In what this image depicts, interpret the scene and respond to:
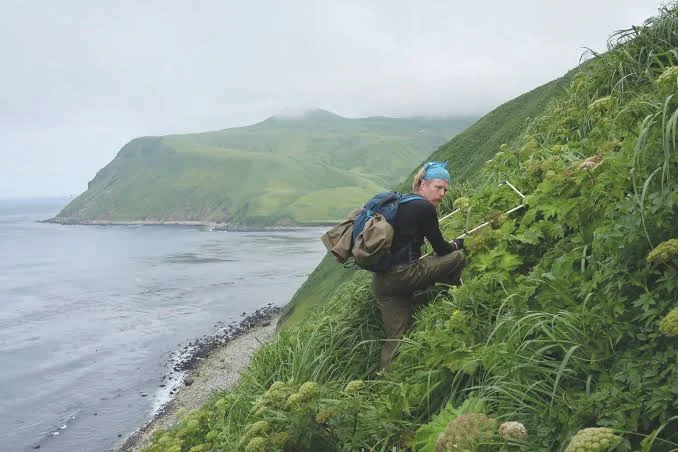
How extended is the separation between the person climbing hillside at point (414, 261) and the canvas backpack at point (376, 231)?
0.31 ft

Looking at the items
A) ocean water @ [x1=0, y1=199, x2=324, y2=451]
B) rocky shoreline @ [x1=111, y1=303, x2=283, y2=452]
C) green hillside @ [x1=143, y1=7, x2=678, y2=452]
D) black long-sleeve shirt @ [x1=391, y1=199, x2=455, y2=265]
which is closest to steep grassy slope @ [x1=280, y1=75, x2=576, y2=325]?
rocky shoreline @ [x1=111, y1=303, x2=283, y2=452]

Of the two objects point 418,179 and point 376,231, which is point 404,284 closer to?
point 376,231

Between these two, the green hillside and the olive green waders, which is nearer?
the green hillside

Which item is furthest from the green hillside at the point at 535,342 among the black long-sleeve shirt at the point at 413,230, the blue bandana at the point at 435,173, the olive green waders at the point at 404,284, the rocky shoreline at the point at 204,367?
the rocky shoreline at the point at 204,367

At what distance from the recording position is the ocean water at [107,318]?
114ft

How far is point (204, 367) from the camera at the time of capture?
41.7m

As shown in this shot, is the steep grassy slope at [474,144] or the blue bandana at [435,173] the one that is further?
the steep grassy slope at [474,144]

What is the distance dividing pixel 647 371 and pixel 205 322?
187 ft

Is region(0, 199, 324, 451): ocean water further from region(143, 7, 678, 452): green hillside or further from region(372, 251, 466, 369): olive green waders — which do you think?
region(372, 251, 466, 369): olive green waders

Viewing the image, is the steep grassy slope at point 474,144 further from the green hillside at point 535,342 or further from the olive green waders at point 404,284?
the olive green waders at point 404,284

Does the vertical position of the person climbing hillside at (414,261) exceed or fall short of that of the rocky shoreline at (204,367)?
it exceeds it

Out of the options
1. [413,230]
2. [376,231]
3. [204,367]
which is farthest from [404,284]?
[204,367]

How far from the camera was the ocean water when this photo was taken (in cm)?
3472

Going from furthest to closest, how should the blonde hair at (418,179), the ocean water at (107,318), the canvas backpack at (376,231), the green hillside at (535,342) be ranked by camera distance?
the ocean water at (107,318)
the blonde hair at (418,179)
the canvas backpack at (376,231)
the green hillside at (535,342)
